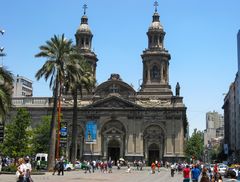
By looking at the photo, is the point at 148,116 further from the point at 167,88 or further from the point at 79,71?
the point at 79,71

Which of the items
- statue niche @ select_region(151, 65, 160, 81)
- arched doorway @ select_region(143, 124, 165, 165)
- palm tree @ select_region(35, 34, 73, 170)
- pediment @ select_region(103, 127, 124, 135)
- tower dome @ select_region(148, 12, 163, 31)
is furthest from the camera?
statue niche @ select_region(151, 65, 160, 81)

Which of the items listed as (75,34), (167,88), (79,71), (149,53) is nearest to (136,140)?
(167,88)

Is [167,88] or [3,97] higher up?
[167,88]

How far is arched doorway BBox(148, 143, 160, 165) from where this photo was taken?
89.8m

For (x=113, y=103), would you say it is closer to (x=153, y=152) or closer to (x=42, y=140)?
(x=153, y=152)

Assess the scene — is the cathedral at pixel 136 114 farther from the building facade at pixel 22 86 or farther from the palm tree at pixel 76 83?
the building facade at pixel 22 86

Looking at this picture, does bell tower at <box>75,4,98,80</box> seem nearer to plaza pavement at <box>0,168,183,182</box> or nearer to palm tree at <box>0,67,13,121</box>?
plaza pavement at <box>0,168,183,182</box>

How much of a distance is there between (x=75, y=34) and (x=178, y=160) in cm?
3402

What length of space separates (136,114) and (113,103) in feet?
17.3

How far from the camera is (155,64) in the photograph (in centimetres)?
9231

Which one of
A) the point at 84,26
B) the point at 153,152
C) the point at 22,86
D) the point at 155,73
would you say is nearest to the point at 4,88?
the point at 153,152

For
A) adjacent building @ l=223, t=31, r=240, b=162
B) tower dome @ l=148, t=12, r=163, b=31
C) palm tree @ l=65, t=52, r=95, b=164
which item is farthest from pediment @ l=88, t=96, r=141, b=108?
palm tree @ l=65, t=52, r=95, b=164

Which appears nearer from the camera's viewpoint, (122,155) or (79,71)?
(79,71)

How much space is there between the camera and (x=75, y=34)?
93.8 metres
